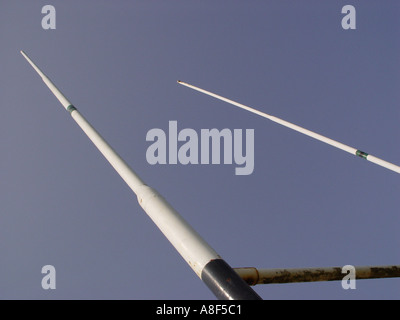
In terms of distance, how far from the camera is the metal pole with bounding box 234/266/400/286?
5773 millimetres

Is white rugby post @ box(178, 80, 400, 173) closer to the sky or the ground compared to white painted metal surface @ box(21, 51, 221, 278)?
closer to the sky

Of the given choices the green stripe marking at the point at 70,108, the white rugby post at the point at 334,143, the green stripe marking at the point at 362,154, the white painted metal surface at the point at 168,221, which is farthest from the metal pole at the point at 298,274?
the green stripe marking at the point at 362,154

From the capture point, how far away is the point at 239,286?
13.9 ft

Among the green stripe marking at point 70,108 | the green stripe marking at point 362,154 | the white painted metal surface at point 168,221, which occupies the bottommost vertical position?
the white painted metal surface at point 168,221

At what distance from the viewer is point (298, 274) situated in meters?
6.11

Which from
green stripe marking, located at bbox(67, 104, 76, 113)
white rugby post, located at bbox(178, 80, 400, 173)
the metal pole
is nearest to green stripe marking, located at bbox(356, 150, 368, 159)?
white rugby post, located at bbox(178, 80, 400, 173)

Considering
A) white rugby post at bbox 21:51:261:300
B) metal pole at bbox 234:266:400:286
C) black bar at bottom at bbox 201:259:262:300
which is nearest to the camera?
black bar at bottom at bbox 201:259:262:300

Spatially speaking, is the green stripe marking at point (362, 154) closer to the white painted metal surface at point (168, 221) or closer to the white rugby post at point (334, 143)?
the white rugby post at point (334, 143)

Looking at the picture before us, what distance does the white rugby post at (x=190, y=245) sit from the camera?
4285 mm

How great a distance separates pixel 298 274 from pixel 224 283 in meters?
2.27

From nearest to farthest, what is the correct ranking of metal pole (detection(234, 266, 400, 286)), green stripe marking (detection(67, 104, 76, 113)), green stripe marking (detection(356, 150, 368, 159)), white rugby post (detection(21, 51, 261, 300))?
white rugby post (detection(21, 51, 261, 300)) → metal pole (detection(234, 266, 400, 286)) → green stripe marking (detection(67, 104, 76, 113)) → green stripe marking (detection(356, 150, 368, 159))

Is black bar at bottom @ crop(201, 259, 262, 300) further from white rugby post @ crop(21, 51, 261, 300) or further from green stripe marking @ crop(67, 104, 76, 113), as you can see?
green stripe marking @ crop(67, 104, 76, 113)

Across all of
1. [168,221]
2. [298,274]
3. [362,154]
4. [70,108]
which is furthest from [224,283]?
[362,154]
